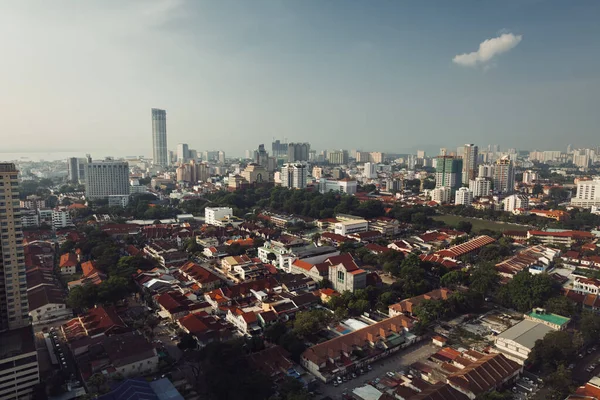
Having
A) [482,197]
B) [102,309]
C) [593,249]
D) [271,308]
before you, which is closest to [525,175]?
[482,197]

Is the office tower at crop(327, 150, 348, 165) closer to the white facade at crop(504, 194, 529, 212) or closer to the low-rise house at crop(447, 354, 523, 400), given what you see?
the white facade at crop(504, 194, 529, 212)

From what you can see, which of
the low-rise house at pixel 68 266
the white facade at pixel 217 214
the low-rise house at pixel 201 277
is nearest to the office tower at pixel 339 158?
the white facade at pixel 217 214

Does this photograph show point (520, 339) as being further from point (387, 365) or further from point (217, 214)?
point (217, 214)

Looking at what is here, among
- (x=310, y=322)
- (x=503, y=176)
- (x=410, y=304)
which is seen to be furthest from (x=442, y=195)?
(x=310, y=322)

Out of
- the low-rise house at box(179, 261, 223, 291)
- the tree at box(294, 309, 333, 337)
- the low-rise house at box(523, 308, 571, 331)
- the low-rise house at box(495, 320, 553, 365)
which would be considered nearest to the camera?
the low-rise house at box(495, 320, 553, 365)

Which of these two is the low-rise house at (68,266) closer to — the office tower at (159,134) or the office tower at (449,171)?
the office tower at (449,171)

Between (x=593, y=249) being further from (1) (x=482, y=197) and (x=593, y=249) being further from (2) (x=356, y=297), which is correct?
(1) (x=482, y=197)

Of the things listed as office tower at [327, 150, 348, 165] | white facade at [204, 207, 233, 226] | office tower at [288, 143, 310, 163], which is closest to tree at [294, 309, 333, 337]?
white facade at [204, 207, 233, 226]
